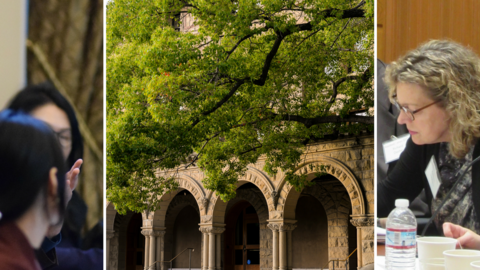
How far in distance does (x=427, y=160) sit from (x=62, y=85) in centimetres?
264

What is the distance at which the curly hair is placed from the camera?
3.42 metres

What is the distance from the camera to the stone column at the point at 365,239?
12.8m

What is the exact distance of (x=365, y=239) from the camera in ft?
42.5

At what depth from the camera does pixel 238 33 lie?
936cm

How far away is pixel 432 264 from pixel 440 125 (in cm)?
99

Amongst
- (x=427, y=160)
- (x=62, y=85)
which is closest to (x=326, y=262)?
(x=427, y=160)

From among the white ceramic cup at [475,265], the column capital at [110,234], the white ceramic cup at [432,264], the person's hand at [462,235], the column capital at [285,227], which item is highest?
the person's hand at [462,235]

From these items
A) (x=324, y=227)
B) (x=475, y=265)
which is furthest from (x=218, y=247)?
(x=475, y=265)

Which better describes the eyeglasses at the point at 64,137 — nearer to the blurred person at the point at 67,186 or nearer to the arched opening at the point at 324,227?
the blurred person at the point at 67,186

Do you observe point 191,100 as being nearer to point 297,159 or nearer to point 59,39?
point 297,159

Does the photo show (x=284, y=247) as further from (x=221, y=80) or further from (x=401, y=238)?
(x=401, y=238)

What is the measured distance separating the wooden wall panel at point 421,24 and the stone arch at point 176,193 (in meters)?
14.0

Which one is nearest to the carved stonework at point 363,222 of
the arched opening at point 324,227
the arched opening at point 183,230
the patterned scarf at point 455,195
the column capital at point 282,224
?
the arched opening at point 324,227

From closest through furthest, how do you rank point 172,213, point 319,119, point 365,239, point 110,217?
point 319,119, point 365,239, point 110,217, point 172,213
